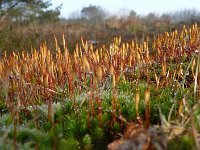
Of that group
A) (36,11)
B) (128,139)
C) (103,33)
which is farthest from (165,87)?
(36,11)

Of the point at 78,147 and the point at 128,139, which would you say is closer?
the point at 128,139

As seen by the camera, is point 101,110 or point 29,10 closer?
point 101,110

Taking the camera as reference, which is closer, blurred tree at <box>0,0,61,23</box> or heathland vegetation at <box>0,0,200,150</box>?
heathland vegetation at <box>0,0,200,150</box>

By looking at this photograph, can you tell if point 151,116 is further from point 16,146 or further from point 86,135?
point 16,146

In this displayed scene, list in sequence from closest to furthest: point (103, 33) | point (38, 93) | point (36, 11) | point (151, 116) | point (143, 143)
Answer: point (143, 143)
point (151, 116)
point (38, 93)
point (103, 33)
point (36, 11)

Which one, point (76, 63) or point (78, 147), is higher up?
point (76, 63)

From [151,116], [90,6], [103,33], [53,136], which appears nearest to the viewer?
[53,136]

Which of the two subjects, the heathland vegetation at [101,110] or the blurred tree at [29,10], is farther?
the blurred tree at [29,10]
